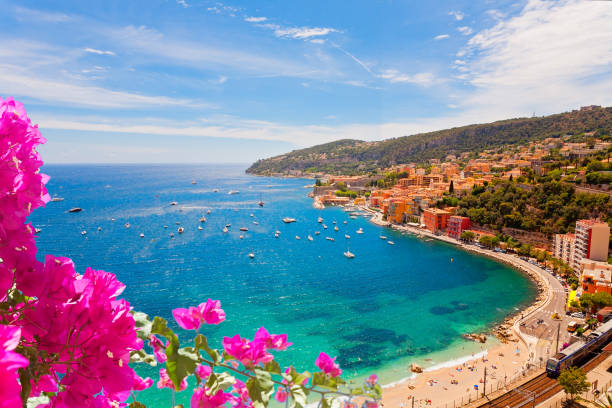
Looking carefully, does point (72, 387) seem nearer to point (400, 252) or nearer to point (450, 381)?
point (450, 381)

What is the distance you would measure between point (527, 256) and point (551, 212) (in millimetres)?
5066

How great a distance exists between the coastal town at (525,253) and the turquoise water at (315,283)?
1.17m

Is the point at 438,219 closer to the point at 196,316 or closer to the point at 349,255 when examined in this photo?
the point at 349,255

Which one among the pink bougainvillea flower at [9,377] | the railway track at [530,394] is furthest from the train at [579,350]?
the pink bougainvillea flower at [9,377]

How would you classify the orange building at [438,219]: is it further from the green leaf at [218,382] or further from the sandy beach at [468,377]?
the green leaf at [218,382]

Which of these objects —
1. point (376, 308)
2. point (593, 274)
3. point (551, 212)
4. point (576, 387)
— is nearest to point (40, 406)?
point (576, 387)

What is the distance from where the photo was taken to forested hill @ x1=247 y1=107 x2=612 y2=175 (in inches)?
2628

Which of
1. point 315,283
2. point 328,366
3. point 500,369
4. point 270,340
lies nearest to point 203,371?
point 270,340

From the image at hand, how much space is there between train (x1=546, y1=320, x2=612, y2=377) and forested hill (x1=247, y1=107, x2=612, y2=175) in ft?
187

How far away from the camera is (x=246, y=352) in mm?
957

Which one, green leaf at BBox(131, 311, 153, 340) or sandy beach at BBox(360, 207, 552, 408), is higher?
green leaf at BBox(131, 311, 153, 340)

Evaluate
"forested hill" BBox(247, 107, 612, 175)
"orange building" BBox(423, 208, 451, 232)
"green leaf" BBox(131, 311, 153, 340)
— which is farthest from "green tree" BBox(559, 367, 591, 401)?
"forested hill" BBox(247, 107, 612, 175)

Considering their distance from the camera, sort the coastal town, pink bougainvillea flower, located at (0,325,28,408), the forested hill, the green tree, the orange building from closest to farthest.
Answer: pink bougainvillea flower, located at (0,325,28,408) → the green tree → the coastal town → the orange building → the forested hill

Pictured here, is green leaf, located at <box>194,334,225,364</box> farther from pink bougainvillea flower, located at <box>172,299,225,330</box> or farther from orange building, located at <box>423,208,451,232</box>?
orange building, located at <box>423,208,451,232</box>
